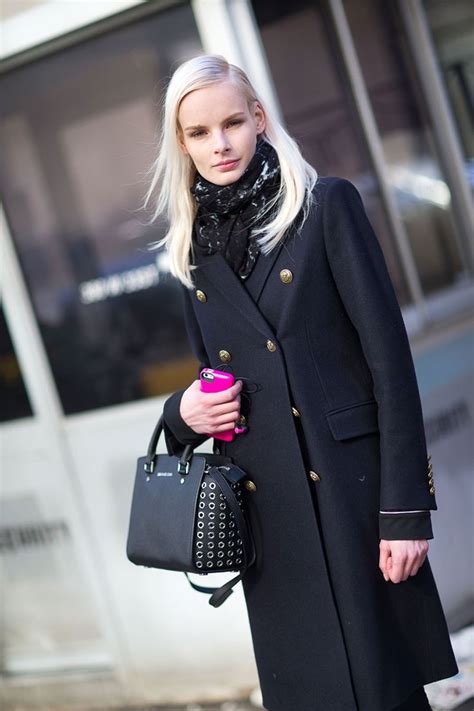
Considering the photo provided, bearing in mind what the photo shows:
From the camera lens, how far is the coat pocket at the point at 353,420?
2.31 meters

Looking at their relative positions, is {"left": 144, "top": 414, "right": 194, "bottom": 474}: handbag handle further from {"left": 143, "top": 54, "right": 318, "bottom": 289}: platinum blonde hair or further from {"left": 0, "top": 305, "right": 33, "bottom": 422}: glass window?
{"left": 0, "top": 305, "right": 33, "bottom": 422}: glass window

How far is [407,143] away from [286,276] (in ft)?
8.35

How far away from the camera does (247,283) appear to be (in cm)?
241

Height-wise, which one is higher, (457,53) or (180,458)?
(457,53)

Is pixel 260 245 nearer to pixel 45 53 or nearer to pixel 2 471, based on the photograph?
pixel 45 53

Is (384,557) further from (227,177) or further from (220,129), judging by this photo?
(220,129)

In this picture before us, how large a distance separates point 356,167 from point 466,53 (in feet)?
2.94

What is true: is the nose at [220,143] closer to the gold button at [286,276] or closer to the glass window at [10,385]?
the gold button at [286,276]

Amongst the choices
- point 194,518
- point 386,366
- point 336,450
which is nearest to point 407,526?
point 336,450

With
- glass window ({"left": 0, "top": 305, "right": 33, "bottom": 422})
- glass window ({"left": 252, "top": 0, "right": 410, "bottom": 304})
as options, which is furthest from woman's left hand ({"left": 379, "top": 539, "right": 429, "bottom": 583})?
glass window ({"left": 0, "top": 305, "right": 33, "bottom": 422})

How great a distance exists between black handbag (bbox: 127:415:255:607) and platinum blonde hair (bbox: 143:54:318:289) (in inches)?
17.7

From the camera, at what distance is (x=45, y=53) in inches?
171

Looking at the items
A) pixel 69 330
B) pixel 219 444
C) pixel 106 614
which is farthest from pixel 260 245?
pixel 106 614

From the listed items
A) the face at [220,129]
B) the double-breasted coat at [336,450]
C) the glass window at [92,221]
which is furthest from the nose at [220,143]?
the glass window at [92,221]
